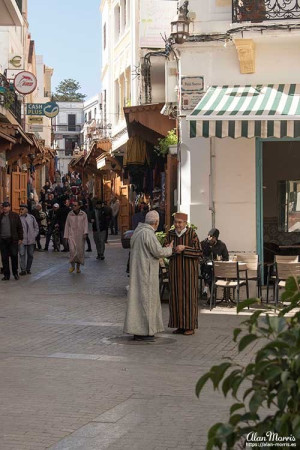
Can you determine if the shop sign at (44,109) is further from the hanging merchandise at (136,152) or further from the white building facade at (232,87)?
the white building facade at (232,87)

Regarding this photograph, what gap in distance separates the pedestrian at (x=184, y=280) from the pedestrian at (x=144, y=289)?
574mm

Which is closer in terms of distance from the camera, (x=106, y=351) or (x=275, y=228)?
(x=106, y=351)

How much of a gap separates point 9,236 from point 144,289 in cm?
883

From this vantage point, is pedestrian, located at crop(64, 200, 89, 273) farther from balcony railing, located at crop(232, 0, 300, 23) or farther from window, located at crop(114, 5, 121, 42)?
window, located at crop(114, 5, 121, 42)

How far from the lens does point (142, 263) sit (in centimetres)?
1133

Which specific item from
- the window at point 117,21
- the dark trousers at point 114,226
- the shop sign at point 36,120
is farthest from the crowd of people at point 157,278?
the dark trousers at point 114,226

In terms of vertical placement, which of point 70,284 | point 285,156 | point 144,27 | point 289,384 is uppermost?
point 144,27

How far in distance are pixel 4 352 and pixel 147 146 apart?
13535 mm

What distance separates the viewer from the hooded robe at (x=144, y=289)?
1127 centimetres

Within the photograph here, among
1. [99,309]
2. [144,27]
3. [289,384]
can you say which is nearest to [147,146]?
[144,27]

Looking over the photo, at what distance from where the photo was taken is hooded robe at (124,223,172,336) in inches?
444

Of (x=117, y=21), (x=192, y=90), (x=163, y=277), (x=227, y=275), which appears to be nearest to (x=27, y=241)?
(x=163, y=277)

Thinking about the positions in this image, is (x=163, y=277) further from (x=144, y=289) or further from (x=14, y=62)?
(x=14, y=62)

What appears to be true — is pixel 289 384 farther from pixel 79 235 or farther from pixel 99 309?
pixel 79 235
